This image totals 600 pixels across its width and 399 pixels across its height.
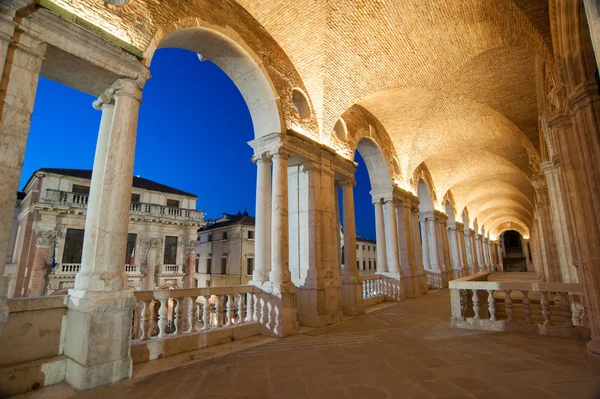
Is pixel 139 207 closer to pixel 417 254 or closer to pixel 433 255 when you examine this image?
pixel 417 254

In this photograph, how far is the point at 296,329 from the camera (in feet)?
22.3

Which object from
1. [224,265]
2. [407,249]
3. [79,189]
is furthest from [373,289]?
[224,265]

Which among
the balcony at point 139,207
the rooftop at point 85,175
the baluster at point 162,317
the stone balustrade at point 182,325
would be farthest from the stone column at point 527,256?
the baluster at point 162,317

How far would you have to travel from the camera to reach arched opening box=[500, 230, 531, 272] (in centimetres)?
4625

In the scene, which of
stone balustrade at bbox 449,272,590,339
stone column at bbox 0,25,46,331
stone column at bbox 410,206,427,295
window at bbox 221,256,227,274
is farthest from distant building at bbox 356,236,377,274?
stone column at bbox 0,25,46,331

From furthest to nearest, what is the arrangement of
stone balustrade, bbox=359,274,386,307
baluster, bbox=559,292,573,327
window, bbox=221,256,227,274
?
window, bbox=221,256,227,274 < stone balustrade, bbox=359,274,386,307 < baluster, bbox=559,292,573,327

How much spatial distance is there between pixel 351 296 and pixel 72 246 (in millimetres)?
18874

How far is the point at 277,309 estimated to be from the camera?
21.5 ft

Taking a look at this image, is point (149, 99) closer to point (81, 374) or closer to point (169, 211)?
point (169, 211)

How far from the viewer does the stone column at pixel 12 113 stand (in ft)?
11.1

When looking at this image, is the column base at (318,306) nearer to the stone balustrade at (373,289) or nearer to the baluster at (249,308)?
the baluster at (249,308)

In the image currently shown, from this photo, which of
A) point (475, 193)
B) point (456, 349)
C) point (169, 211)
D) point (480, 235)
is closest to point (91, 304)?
point (456, 349)

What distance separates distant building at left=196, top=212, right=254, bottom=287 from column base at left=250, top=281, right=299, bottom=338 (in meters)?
24.4

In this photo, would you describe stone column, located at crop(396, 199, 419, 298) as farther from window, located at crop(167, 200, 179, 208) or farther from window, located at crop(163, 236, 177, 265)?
window, located at crop(167, 200, 179, 208)
